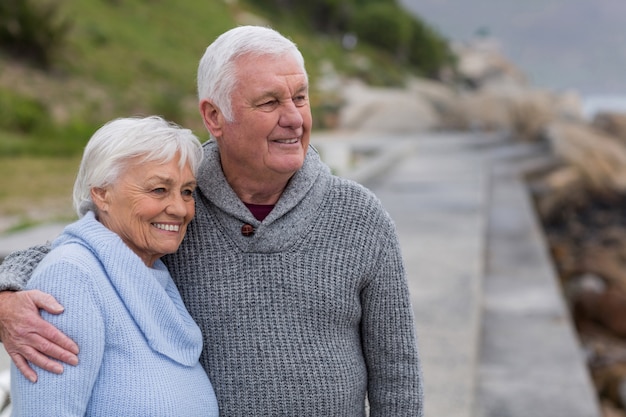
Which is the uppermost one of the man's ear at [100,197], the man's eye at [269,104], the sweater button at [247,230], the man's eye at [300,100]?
the man's eye at [300,100]

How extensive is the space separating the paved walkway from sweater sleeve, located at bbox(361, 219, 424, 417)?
1371 millimetres

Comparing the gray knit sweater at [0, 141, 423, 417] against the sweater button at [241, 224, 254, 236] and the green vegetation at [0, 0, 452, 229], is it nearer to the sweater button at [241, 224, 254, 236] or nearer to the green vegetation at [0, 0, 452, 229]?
the sweater button at [241, 224, 254, 236]

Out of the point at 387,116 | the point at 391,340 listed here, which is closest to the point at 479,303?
the point at 391,340

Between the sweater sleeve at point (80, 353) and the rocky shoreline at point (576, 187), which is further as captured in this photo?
the rocky shoreline at point (576, 187)

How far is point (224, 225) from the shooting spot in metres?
2.27

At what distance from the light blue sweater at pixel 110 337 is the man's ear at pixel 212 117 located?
411 millimetres

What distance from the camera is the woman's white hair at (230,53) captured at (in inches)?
84.1

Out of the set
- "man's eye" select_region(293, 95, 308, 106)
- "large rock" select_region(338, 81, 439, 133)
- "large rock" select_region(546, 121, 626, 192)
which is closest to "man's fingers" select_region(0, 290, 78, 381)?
"man's eye" select_region(293, 95, 308, 106)

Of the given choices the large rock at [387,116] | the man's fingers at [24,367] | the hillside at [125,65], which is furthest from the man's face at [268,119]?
the large rock at [387,116]

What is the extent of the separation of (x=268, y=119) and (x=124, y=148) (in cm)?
37

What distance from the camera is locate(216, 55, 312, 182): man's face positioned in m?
2.15

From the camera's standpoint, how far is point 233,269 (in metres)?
2.25

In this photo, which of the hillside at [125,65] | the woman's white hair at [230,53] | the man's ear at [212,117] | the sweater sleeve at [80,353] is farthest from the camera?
the hillside at [125,65]

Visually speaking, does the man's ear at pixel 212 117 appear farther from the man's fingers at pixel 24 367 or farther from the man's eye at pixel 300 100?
the man's fingers at pixel 24 367
